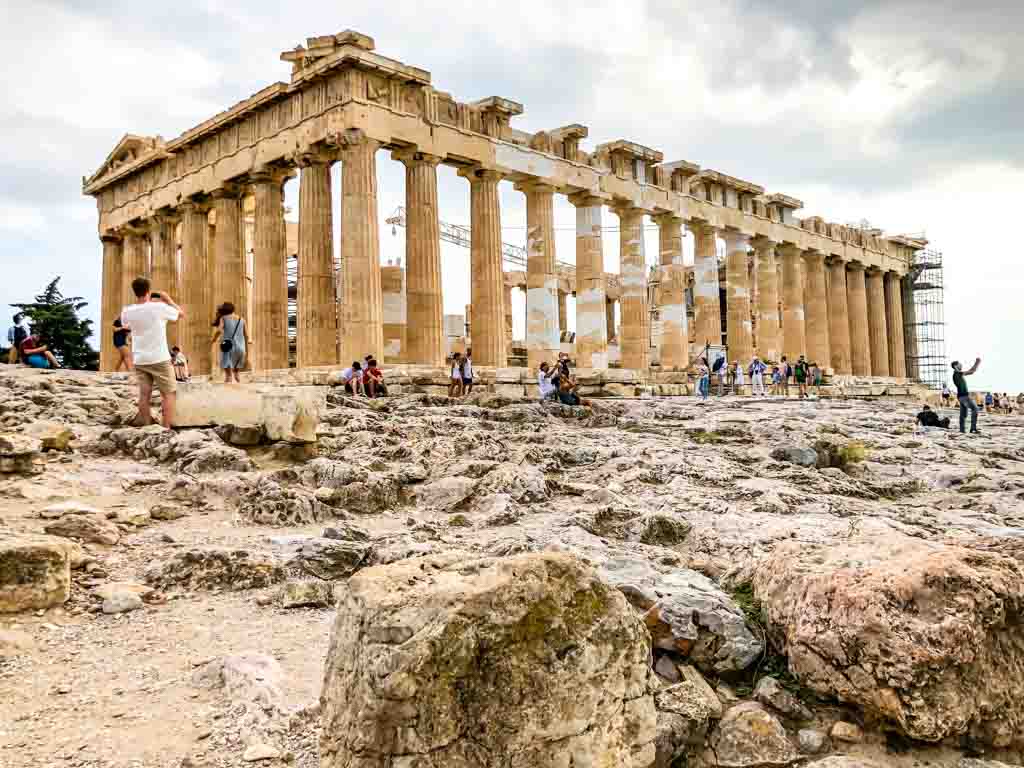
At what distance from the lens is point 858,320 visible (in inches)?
1614

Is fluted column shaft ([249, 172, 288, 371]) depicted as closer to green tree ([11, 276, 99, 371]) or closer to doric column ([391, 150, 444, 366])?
doric column ([391, 150, 444, 366])

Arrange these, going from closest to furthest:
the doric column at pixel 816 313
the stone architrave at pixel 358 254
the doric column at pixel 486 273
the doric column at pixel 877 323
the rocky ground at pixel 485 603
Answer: the rocky ground at pixel 485 603, the stone architrave at pixel 358 254, the doric column at pixel 486 273, the doric column at pixel 816 313, the doric column at pixel 877 323

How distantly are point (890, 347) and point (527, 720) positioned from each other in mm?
46008

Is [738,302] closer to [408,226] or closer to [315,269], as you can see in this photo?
[408,226]

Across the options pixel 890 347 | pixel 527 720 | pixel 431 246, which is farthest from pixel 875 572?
pixel 890 347

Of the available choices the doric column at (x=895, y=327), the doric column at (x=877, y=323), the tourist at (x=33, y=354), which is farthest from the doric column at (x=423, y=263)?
the doric column at (x=895, y=327)

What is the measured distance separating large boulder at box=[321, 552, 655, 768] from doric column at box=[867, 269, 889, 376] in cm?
4299

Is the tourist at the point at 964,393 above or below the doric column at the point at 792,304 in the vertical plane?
below

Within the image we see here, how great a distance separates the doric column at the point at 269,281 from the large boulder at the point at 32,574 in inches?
761

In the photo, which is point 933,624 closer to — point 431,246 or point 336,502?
point 336,502

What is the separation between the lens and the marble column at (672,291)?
3083 centimetres

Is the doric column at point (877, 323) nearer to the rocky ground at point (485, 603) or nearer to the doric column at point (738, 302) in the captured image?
the doric column at point (738, 302)

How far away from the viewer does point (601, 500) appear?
773cm

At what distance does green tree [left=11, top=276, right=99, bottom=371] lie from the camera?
36.1 metres
